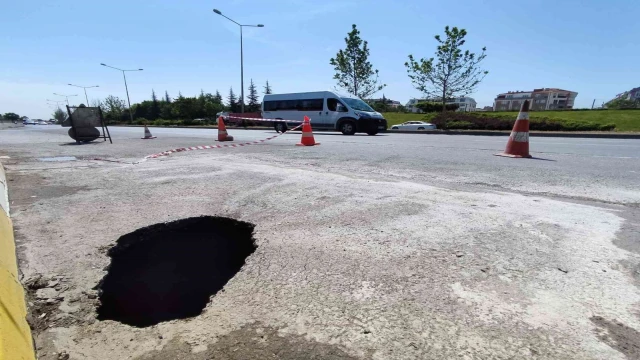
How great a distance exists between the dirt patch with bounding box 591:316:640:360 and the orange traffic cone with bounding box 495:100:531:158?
6267 mm

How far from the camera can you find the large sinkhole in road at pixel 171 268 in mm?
2168

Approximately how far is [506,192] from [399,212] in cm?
173

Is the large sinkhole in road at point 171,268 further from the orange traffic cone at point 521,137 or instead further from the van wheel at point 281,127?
the van wheel at point 281,127

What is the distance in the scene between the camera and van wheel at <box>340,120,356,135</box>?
17219 millimetres

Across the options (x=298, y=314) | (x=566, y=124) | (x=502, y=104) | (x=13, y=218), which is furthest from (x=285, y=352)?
(x=502, y=104)

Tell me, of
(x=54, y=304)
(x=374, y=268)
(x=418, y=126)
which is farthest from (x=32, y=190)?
(x=418, y=126)

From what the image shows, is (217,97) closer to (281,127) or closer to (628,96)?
(281,127)

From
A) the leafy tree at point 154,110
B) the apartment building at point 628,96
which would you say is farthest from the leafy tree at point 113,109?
the apartment building at point 628,96

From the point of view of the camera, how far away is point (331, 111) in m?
17.9

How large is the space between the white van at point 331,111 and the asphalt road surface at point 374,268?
12.8 meters

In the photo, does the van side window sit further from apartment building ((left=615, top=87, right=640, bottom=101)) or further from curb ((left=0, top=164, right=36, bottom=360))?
apartment building ((left=615, top=87, right=640, bottom=101))

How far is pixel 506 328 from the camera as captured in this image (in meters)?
1.62

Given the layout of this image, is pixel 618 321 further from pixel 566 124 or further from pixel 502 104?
pixel 502 104

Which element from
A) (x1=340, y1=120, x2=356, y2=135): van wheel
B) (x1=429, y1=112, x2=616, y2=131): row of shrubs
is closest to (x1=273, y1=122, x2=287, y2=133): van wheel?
(x1=340, y1=120, x2=356, y2=135): van wheel
